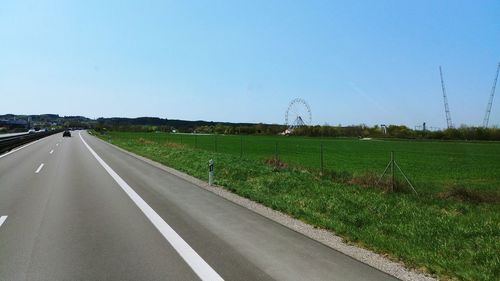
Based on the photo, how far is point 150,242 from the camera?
292 inches

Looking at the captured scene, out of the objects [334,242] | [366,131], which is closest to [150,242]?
[334,242]

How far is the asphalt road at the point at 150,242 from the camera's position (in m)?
5.81

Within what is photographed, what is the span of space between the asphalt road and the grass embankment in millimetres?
Result: 1004

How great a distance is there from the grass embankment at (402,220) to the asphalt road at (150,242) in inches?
39.5

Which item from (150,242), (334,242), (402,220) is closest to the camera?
(150,242)

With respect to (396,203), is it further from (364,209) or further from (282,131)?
(282,131)

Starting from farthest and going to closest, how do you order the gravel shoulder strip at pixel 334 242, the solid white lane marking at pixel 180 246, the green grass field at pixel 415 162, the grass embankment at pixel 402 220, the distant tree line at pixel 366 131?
the distant tree line at pixel 366 131, the green grass field at pixel 415 162, the grass embankment at pixel 402 220, the gravel shoulder strip at pixel 334 242, the solid white lane marking at pixel 180 246

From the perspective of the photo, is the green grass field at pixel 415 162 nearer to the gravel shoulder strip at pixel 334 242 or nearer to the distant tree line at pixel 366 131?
the gravel shoulder strip at pixel 334 242

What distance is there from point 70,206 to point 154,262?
5462 mm

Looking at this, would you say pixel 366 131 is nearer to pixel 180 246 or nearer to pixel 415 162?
pixel 415 162

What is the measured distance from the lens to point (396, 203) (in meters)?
12.8

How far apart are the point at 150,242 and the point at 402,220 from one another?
Result: 5860 millimetres

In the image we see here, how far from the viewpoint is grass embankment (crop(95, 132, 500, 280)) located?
22.0 ft

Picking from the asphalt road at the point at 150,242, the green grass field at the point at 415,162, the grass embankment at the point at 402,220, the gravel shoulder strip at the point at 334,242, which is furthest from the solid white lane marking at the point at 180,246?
the green grass field at the point at 415,162
